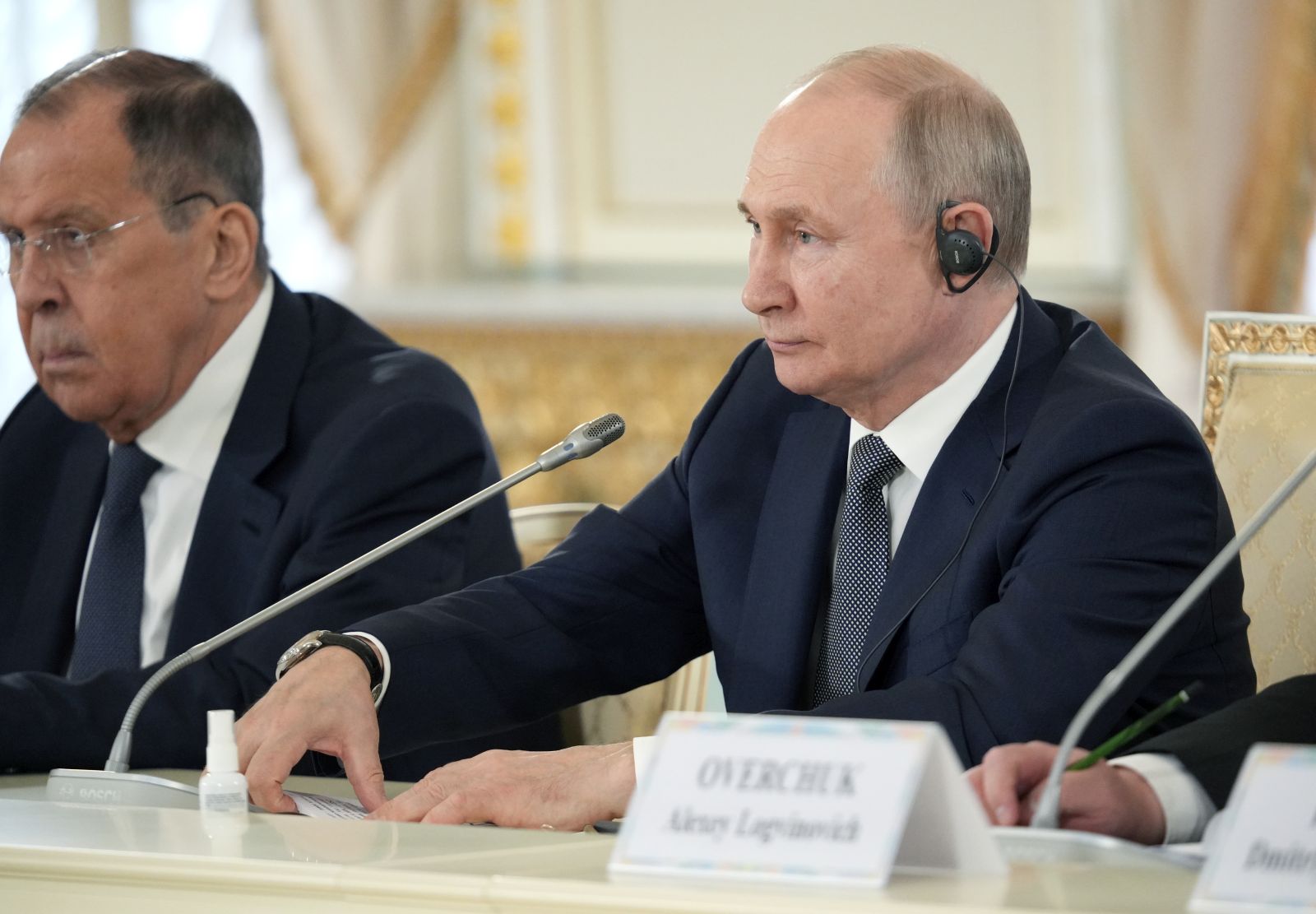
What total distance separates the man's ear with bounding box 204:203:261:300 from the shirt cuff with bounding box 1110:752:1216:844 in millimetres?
1459

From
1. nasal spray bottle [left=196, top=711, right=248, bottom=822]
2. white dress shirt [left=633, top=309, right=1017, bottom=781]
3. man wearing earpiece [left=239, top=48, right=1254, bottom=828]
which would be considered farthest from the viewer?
white dress shirt [left=633, top=309, right=1017, bottom=781]

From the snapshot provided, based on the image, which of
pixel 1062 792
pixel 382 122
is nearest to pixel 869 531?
pixel 1062 792

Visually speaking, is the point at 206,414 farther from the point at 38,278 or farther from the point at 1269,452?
the point at 1269,452

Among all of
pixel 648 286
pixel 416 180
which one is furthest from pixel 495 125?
pixel 648 286

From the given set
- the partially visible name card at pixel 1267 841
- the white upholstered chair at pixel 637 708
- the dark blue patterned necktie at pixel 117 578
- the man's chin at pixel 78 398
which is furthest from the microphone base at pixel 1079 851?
the man's chin at pixel 78 398

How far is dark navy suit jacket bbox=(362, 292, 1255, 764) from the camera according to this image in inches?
60.0

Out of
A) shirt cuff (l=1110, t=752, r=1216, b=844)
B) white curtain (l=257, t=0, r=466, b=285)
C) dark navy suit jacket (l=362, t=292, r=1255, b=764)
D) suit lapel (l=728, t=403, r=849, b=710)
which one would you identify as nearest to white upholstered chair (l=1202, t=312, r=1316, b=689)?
dark navy suit jacket (l=362, t=292, r=1255, b=764)

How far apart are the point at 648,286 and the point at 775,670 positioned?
3.47m

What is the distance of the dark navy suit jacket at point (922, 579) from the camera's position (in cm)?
152

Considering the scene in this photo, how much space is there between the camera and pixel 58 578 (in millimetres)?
2324

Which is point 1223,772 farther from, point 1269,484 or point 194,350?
point 194,350

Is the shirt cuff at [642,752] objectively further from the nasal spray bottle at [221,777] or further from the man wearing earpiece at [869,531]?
the nasal spray bottle at [221,777]

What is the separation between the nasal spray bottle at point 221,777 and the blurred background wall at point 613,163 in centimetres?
359

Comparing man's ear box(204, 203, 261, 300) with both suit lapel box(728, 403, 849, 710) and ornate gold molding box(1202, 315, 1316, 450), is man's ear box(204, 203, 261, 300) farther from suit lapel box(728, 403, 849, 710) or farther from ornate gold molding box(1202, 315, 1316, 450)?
ornate gold molding box(1202, 315, 1316, 450)
